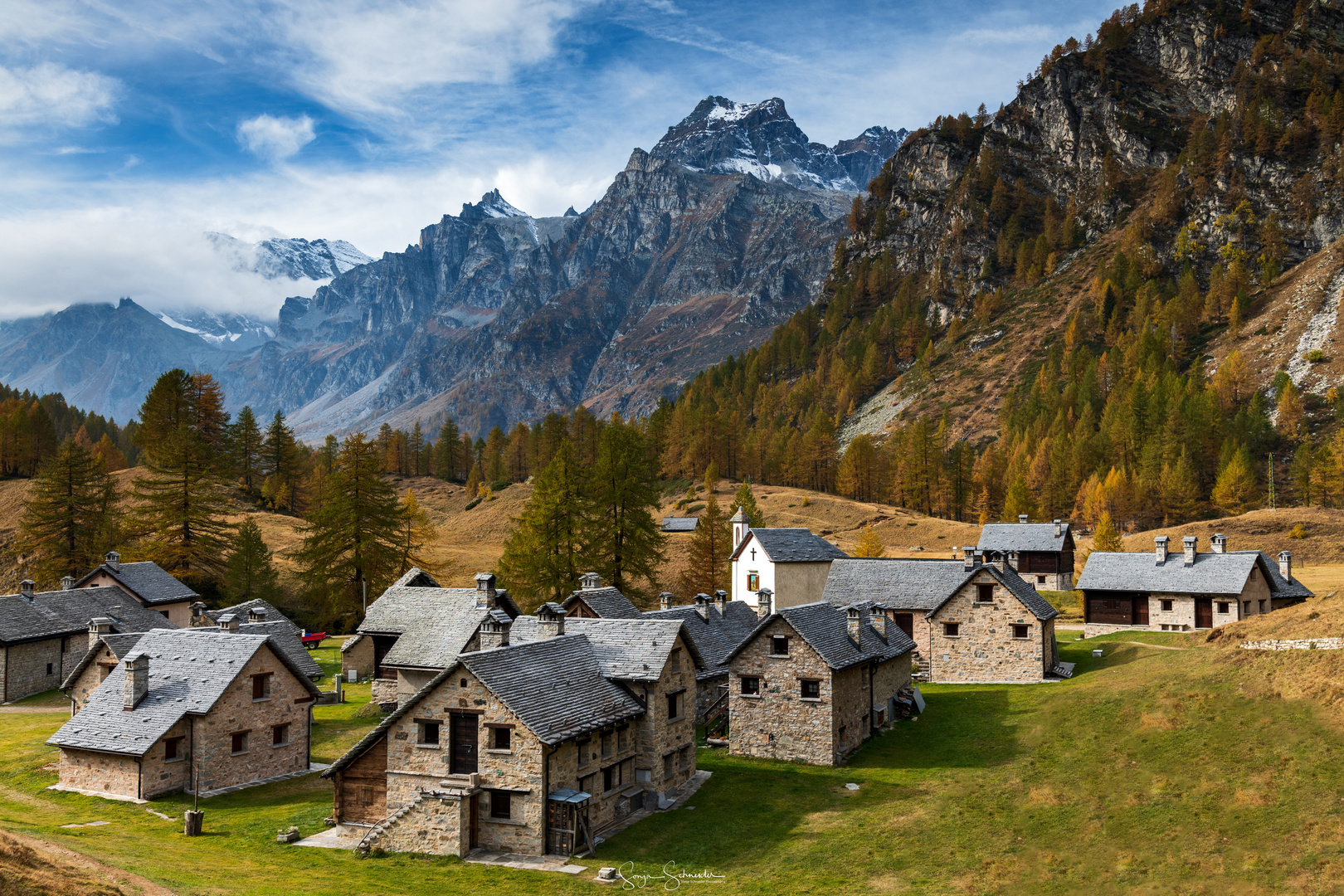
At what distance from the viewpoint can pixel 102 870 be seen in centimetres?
2631

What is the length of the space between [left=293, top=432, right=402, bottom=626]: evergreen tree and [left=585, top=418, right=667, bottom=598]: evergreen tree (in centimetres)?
1944

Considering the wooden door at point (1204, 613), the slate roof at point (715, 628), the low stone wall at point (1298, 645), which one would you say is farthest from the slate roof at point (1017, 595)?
the wooden door at point (1204, 613)

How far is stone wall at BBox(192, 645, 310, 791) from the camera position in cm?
4156

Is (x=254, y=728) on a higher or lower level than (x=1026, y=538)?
lower

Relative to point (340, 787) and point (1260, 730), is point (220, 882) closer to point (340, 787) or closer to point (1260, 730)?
point (340, 787)

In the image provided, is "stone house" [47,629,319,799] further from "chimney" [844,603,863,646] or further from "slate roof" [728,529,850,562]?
"slate roof" [728,529,850,562]

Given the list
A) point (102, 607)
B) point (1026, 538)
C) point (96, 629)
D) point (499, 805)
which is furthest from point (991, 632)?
point (102, 607)

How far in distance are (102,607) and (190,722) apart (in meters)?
32.9

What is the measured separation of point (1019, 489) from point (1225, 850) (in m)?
107

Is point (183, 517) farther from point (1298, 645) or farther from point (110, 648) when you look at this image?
point (1298, 645)

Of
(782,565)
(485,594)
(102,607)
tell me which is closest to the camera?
(485,594)

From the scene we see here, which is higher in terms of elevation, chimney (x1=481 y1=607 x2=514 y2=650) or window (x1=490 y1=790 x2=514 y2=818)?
chimney (x1=481 y1=607 x2=514 y2=650)

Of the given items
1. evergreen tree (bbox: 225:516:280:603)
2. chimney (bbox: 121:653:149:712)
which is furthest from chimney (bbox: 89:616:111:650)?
evergreen tree (bbox: 225:516:280:603)

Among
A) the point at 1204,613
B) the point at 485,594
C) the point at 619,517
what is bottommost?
the point at 1204,613
